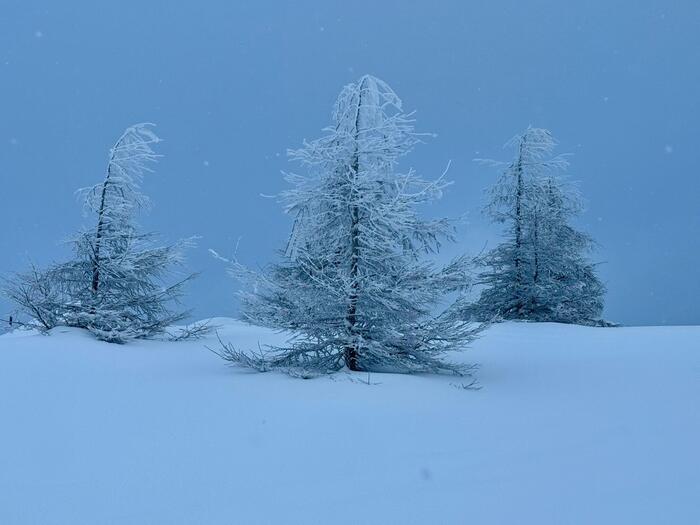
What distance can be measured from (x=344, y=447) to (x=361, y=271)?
10.8ft

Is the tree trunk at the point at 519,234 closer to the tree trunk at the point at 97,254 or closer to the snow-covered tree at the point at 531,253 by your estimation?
the snow-covered tree at the point at 531,253

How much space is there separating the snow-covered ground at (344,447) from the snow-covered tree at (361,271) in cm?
72

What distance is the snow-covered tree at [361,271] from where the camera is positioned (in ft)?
21.9

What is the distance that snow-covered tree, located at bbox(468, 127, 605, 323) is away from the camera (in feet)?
49.4

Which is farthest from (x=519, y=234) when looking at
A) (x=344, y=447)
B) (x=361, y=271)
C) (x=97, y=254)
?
(x=344, y=447)

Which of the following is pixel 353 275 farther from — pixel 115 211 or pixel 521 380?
pixel 115 211

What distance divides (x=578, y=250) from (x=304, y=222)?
1275cm

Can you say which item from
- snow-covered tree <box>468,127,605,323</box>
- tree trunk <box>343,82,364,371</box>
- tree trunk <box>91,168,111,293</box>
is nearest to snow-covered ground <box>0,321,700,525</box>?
tree trunk <box>343,82,364,371</box>

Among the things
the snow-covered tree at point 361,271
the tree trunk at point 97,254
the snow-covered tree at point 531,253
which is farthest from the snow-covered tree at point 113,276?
the snow-covered tree at point 531,253

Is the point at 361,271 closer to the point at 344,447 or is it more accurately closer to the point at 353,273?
the point at 353,273

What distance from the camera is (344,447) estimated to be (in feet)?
12.9

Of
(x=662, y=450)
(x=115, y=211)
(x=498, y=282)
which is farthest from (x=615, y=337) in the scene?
(x=115, y=211)

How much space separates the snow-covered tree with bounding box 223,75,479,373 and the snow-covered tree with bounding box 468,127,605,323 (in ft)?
27.7

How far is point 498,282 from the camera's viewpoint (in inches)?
607
